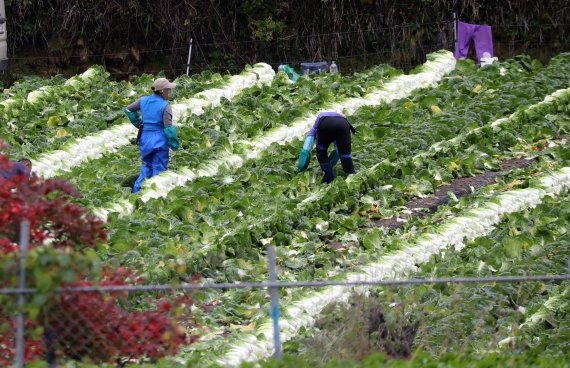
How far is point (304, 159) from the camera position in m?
14.2

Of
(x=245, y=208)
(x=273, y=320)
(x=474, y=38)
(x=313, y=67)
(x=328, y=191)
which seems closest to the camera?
(x=273, y=320)

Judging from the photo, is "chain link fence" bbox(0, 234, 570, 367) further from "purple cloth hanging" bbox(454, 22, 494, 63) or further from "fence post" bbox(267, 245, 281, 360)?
"purple cloth hanging" bbox(454, 22, 494, 63)

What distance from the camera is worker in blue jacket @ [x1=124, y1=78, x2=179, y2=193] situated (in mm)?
14180

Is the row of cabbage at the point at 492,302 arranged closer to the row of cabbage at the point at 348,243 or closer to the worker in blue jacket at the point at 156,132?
the row of cabbage at the point at 348,243

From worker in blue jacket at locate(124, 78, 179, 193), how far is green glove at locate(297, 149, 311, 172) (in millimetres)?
1515

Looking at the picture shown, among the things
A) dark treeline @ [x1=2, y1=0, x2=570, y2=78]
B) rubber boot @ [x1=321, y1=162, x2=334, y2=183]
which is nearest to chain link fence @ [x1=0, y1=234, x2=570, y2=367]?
rubber boot @ [x1=321, y1=162, x2=334, y2=183]

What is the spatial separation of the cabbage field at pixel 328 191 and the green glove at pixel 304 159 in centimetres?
12

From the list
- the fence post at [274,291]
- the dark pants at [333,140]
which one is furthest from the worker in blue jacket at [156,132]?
the fence post at [274,291]

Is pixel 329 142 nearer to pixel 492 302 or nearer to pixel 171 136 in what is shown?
pixel 171 136

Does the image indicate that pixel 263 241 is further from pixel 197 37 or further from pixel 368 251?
pixel 197 37

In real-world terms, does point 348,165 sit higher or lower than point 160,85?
lower

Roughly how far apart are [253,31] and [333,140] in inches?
449

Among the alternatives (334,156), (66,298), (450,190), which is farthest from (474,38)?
(66,298)

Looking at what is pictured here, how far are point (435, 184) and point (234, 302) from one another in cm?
455
